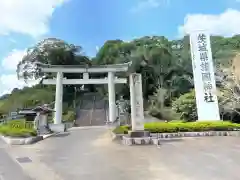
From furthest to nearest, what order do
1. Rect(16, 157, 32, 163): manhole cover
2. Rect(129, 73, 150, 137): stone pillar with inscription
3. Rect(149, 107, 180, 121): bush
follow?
Rect(149, 107, 180, 121): bush < Rect(129, 73, 150, 137): stone pillar with inscription < Rect(16, 157, 32, 163): manhole cover

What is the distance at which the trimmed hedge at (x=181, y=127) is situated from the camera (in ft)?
51.3

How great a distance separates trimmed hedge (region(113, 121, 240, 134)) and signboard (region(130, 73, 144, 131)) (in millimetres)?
2580

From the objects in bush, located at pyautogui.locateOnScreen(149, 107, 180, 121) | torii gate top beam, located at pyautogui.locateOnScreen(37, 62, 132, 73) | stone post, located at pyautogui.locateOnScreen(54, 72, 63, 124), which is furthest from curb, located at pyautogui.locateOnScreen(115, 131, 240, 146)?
torii gate top beam, located at pyautogui.locateOnScreen(37, 62, 132, 73)

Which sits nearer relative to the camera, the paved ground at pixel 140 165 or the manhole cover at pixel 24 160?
the paved ground at pixel 140 165

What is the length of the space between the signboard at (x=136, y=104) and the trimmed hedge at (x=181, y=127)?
8.46ft

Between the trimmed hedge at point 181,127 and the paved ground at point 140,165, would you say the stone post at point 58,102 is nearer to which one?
the trimmed hedge at point 181,127

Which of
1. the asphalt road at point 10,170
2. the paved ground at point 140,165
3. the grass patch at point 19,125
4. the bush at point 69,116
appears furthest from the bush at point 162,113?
the asphalt road at point 10,170

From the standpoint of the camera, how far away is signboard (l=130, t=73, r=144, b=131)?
1256 centimetres

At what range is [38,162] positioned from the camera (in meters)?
8.59

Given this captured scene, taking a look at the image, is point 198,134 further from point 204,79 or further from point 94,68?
point 94,68

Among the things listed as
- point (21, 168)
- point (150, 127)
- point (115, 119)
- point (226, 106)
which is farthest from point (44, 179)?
point (115, 119)

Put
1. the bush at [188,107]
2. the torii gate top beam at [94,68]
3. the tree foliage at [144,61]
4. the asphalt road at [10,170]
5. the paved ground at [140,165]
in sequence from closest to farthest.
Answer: the paved ground at [140,165] < the asphalt road at [10,170] < the bush at [188,107] < the torii gate top beam at [94,68] < the tree foliage at [144,61]

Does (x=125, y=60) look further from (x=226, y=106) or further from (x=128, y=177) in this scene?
(x=128, y=177)

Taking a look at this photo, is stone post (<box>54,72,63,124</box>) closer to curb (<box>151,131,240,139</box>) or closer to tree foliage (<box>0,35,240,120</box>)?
tree foliage (<box>0,35,240,120</box>)
